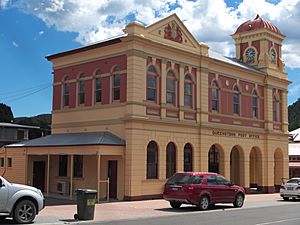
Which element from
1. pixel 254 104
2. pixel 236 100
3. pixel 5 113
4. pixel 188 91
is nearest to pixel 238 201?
pixel 188 91

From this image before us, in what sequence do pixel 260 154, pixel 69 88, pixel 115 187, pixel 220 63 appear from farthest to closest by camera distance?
pixel 260 154 < pixel 220 63 < pixel 69 88 < pixel 115 187

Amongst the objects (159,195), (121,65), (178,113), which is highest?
(121,65)

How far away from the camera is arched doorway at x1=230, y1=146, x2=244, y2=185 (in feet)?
116

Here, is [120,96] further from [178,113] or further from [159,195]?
[159,195]

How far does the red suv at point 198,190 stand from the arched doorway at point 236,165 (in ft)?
39.6

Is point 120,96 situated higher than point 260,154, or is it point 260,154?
point 120,96

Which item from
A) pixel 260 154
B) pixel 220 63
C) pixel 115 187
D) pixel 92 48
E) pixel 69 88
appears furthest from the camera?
pixel 260 154

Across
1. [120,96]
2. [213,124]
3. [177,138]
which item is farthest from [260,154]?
[120,96]

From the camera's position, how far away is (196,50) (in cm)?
3145

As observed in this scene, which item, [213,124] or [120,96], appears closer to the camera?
[120,96]

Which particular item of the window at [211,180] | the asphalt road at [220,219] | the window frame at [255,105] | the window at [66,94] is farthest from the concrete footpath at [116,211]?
the window frame at [255,105]

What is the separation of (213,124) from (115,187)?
347 inches

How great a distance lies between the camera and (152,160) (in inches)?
1109

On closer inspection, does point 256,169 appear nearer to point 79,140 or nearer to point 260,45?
point 260,45
